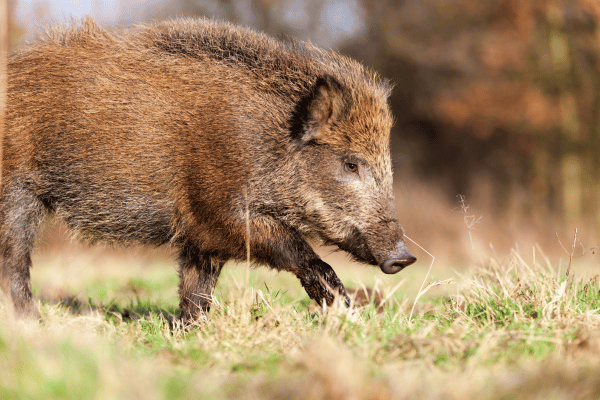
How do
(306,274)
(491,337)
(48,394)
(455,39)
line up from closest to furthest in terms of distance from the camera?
(48,394)
(491,337)
(306,274)
(455,39)

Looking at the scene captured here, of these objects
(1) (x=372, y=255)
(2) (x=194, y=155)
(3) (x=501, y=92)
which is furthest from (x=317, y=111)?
(3) (x=501, y=92)

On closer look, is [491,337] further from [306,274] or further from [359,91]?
[359,91]

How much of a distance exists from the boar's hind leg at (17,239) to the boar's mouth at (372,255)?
2.07 metres

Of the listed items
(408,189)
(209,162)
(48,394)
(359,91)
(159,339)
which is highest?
(359,91)

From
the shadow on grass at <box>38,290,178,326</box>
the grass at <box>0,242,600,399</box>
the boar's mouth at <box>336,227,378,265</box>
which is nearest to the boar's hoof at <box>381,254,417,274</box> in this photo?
the boar's mouth at <box>336,227,378,265</box>

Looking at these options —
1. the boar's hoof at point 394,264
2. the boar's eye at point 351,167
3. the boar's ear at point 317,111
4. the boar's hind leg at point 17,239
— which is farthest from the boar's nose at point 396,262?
the boar's hind leg at point 17,239

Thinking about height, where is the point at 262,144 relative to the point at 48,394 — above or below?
above

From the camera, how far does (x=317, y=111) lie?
3938 mm

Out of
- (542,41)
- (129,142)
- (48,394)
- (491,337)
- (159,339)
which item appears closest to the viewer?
(48,394)

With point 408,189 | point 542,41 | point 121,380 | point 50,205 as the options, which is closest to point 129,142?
point 50,205

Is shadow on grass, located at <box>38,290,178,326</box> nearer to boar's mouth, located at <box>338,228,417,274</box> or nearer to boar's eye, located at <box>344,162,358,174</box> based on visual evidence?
boar's mouth, located at <box>338,228,417,274</box>

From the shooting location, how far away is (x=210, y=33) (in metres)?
4.24

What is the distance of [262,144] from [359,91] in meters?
0.79

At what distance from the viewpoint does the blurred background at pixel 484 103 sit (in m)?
13.0
